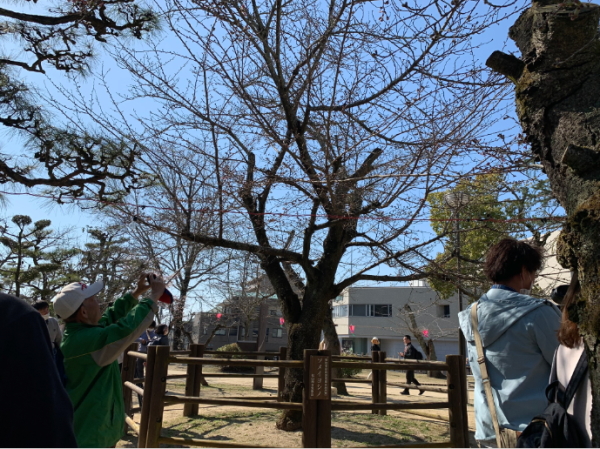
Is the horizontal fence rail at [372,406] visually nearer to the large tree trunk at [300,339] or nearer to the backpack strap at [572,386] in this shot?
the large tree trunk at [300,339]

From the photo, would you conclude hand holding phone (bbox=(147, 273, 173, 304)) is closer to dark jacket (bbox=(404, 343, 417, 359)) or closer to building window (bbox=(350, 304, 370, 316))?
dark jacket (bbox=(404, 343, 417, 359))

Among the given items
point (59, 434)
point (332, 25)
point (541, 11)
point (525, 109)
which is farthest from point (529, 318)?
point (332, 25)

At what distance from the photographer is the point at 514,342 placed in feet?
7.13

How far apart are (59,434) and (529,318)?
1964 millimetres

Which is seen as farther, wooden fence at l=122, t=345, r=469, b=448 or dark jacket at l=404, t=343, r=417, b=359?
dark jacket at l=404, t=343, r=417, b=359

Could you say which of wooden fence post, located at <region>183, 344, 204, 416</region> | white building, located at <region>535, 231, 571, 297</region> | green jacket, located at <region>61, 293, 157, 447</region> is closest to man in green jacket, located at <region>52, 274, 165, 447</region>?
green jacket, located at <region>61, 293, 157, 447</region>

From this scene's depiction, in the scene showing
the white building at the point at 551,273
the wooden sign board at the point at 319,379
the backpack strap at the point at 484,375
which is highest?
the white building at the point at 551,273

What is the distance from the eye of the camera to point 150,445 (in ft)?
15.1

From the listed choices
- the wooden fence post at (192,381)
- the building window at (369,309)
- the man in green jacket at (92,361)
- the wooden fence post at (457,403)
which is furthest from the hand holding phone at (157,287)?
the building window at (369,309)

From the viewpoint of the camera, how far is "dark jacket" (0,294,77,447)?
88 centimetres

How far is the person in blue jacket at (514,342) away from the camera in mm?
2070

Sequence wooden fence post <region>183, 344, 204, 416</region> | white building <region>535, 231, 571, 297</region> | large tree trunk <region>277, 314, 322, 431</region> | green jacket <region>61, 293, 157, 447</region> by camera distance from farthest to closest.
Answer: wooden fence post <region>183, 344, 204, 416</region> < white building <region>535, 231, 571, 297</region> < large tree trunk <region>277, 314, 322, 431</region> < green jacket <region>61, 293, 157, 447</region>

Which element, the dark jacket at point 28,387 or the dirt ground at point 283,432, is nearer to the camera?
the dark jacket at point 28,387

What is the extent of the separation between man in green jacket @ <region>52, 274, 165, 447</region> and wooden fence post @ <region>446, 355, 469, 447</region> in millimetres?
3418
